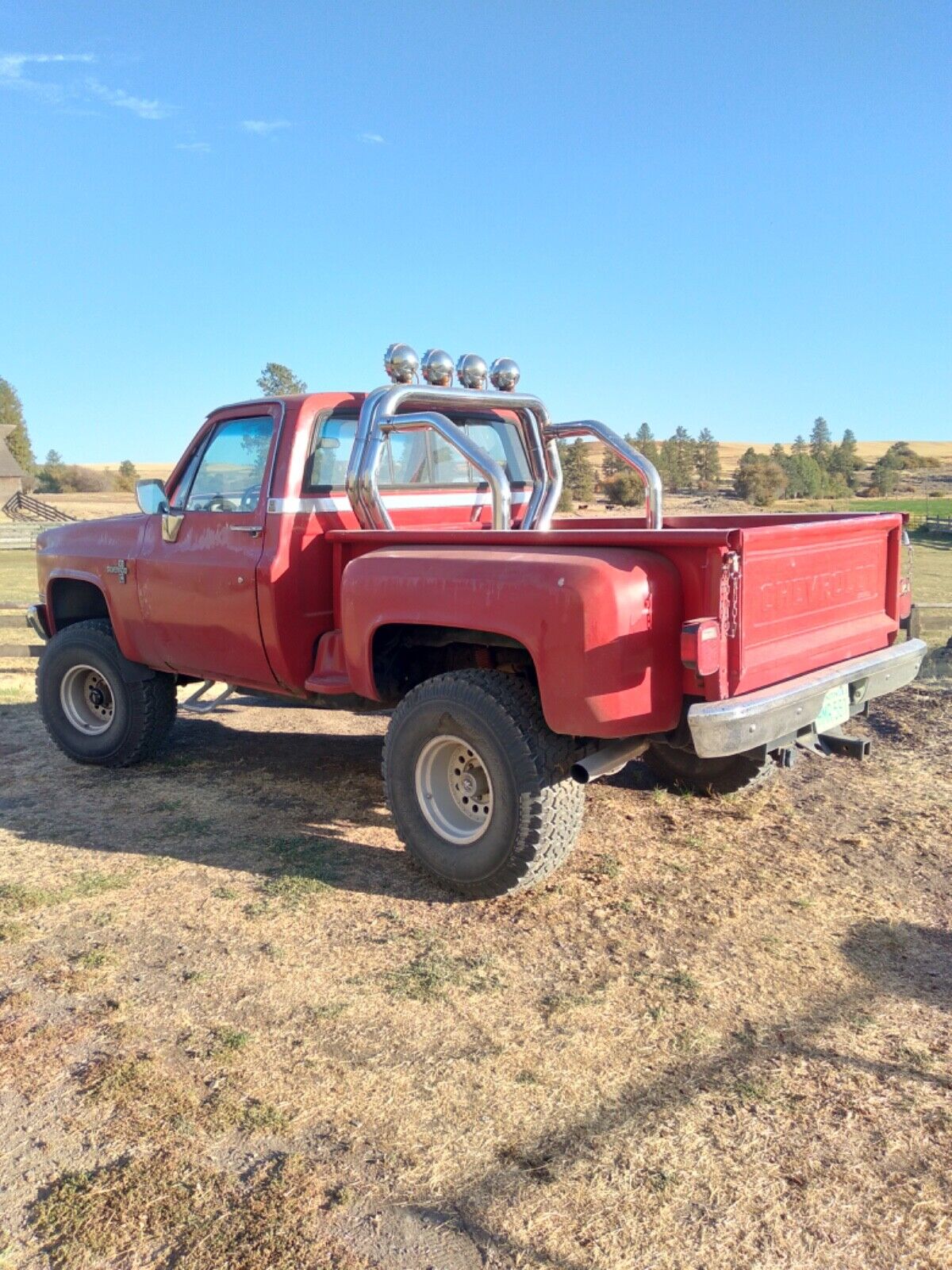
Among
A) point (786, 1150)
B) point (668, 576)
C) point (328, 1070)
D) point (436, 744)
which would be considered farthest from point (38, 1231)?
point (668, 576)

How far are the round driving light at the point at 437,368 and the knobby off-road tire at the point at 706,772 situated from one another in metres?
2.27

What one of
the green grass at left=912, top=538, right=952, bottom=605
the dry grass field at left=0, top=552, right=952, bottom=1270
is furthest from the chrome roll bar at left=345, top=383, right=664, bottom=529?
the green grass at left=912, top=538, right=952, bottom=605

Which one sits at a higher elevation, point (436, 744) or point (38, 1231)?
point (436, 744)

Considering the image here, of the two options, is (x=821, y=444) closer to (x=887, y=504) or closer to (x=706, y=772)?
(x=887, y=504)

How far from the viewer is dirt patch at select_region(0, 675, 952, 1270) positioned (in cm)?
242

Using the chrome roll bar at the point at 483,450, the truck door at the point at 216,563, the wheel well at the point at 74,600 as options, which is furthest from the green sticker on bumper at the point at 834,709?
the wheel well at the point at 74,600

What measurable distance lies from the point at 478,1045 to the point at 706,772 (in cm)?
270

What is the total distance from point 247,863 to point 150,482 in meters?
2.32

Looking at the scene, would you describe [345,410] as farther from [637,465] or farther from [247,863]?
[247,863]

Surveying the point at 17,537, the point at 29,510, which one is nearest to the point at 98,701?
the point at 17,537

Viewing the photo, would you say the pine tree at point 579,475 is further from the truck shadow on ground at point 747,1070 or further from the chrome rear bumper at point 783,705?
the truck shadow on ground at point 747,1070

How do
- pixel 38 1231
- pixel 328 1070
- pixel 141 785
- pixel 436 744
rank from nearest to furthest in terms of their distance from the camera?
pixel 38 1231 < pixel 328 1070 < pixel 436 744 < pixel 141 785

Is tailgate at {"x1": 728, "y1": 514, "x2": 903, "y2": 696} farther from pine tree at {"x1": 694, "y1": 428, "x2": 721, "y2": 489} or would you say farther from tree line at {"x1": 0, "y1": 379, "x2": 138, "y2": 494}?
tree line at {"x1": 0, "y1": 379, "x2": 138, "y2": 494}

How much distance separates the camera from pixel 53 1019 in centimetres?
338
